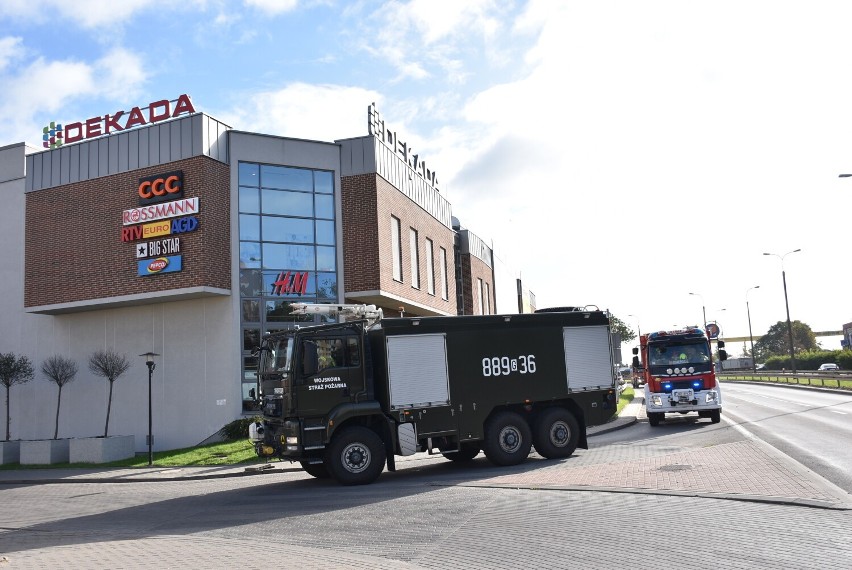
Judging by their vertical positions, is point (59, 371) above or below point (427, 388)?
above

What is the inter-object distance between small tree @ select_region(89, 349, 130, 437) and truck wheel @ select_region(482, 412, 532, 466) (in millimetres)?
16352

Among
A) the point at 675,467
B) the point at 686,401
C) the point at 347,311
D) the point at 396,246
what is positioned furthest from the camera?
the point at 396,246

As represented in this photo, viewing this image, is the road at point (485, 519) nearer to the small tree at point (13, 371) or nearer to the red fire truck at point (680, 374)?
the red fire truck at point (680, 374)

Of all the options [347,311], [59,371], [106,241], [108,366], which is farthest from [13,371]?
[347,311]

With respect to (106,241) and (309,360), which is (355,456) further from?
(106,241)

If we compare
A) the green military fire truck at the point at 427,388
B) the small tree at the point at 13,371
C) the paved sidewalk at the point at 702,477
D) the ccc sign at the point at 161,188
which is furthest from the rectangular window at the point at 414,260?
the green military fire truck at the point at 427,388

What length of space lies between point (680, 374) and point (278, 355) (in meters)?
13.6

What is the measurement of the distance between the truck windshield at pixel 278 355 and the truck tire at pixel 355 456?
A: 1680 millimetres

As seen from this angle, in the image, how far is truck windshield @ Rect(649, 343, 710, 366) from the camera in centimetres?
2292

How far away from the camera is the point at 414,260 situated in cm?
3341

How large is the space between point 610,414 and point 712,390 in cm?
754

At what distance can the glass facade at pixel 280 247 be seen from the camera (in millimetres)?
26781

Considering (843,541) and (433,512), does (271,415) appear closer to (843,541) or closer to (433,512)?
(433,512)

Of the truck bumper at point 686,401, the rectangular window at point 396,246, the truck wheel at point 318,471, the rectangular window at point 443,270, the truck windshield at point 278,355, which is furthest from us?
the rectangular window at point 443,270
